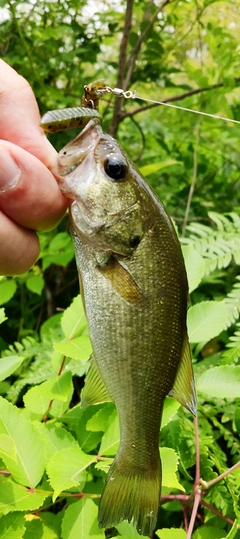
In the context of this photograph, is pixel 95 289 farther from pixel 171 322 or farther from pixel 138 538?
pixel 138 538

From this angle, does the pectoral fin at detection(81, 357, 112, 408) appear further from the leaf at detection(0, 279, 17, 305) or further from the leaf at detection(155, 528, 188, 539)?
the leaf at detection(0, 279, 17, 305)

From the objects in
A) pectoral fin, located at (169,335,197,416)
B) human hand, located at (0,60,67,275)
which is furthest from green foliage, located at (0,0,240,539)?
human hand, located at (0,60,67,275)

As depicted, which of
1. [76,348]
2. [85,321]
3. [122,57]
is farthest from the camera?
[122,57]

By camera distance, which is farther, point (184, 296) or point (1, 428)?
point (1, 428)

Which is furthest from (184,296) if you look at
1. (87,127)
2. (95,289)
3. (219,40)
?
(219,40)

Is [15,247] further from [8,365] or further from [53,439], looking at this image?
[53,439]

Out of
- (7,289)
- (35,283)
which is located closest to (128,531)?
(7,289)

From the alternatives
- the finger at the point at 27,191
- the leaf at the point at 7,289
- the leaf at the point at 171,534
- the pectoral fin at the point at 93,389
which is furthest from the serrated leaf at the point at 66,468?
the leaf at the point at 7,289
